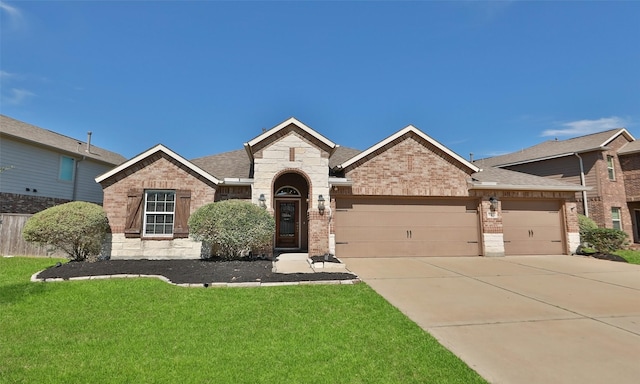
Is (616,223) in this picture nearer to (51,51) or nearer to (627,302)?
(627,302)

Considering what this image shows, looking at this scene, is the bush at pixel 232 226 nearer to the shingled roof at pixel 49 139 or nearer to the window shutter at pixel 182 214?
the window shutter at pixel 182 214

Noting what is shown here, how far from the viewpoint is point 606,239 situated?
13.9 m

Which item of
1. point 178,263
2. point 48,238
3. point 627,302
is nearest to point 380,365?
point 627,302

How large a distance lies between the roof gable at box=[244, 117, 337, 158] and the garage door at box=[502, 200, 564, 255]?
8.35 metres

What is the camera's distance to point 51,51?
11.3 m

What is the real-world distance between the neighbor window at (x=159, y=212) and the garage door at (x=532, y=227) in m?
13.7

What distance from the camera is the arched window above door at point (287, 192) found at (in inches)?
563

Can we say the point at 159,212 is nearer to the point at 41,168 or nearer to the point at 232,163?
the point at 232,163

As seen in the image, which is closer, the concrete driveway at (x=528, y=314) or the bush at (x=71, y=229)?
the concrete driveway at (x=528, y=314)

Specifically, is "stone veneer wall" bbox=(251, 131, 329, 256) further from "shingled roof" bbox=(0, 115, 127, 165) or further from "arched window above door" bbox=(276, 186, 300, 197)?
"shingled roof" bbox=(0, 115, 127, 165)

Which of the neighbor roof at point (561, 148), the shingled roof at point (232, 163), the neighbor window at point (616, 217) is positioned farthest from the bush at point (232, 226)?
the neighbor window at point (616, 217)

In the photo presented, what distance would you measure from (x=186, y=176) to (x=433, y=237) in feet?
33.4

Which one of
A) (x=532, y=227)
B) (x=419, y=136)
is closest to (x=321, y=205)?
(x=419, y=136)

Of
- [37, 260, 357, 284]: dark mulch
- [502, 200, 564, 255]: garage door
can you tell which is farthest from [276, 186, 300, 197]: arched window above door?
[502, 200, 564, 255]: garage door
